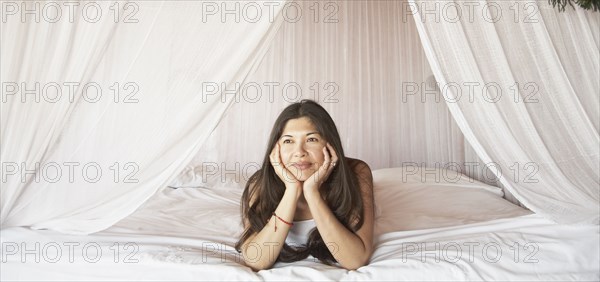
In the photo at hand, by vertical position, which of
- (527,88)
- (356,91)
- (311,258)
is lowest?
(311,258)

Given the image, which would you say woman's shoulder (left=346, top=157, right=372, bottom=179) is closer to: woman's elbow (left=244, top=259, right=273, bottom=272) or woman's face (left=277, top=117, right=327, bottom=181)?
woman's face (left=277, top=117, right=327, bottom=181)

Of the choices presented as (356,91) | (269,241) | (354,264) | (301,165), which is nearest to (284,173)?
(301,165)

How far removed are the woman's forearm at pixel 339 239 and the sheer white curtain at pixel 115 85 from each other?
438mm

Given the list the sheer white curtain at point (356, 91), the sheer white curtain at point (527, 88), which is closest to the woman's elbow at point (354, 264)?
the sheer white curtain at point (527, 88)

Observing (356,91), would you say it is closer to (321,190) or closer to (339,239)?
(321,190)

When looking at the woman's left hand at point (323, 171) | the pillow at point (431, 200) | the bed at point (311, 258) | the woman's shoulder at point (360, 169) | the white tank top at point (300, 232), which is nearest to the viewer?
the bed at point (311, 258)

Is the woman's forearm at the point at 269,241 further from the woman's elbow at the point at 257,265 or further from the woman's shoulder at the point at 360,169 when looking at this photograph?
the woman's shoulder at the point at 360,169

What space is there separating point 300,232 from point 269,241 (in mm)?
255

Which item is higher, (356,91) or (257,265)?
(356,91)

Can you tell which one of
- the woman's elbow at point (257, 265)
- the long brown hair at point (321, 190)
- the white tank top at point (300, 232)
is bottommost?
the woman's elbow at point (257, 265)

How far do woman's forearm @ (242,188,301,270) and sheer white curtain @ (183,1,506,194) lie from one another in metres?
1.56

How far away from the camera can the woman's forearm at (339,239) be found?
1325 mm

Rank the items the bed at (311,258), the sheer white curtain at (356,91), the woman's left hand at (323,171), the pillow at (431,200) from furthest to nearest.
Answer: the sheer white curtain at (356,91) → the pillow at (431,200) → the woman's left hand at (323,171) → the bed at (311,258)

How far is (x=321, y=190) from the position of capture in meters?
1.62
